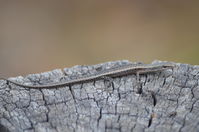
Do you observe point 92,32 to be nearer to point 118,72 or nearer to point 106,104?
point 118,72

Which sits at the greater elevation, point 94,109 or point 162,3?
point 162,3

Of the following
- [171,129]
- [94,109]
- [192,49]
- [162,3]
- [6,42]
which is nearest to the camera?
[171,129]

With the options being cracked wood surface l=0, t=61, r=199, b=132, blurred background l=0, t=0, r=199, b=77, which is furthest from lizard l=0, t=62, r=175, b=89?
blurred background l=0, t=0, r=199, b=77

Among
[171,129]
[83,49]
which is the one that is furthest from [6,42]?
[171,129]

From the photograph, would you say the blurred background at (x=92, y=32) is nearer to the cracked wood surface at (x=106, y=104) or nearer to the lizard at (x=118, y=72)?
the lizard at (x=118, y=72)

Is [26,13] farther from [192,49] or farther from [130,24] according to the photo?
[192,49]

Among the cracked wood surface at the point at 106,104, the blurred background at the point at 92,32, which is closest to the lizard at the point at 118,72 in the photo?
the cracked wood surface at the point at 106,104

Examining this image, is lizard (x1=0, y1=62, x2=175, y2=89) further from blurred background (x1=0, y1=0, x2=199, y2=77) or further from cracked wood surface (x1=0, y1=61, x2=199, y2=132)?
blurred background (x1=0, y1=0, x2=199, y2=77)
